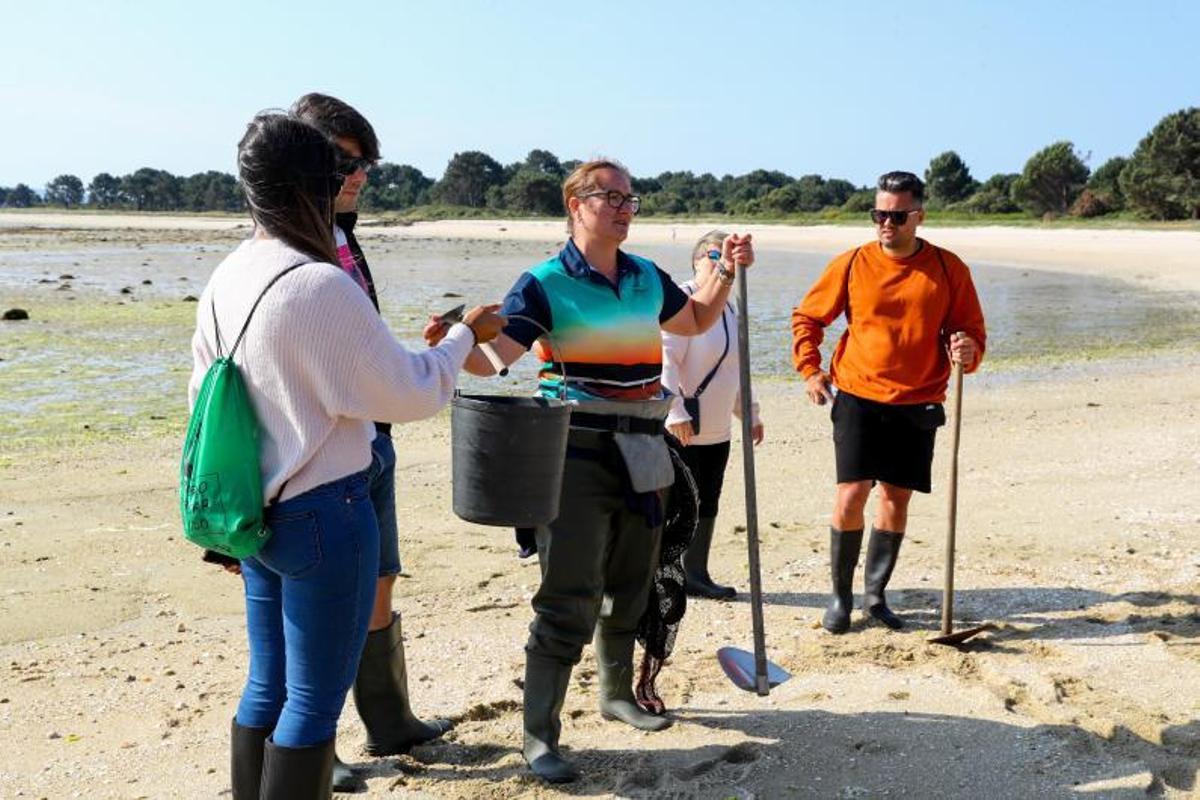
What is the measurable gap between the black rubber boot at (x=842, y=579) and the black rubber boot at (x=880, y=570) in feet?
0.33

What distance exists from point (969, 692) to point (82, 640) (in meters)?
3.97

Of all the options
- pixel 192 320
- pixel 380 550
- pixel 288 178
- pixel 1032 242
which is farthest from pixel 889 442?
pixel 1032 242

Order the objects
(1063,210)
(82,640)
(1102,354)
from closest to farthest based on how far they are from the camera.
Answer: (82,640) < (1102,354) < (1063,210)

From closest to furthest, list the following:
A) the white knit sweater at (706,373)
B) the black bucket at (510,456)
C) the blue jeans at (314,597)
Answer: the blue jeans at (314,597) < the black bucket at (510,456) < the white knit sweater at (706,373)

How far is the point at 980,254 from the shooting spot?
42.6 m

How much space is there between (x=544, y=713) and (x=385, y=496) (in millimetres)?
904

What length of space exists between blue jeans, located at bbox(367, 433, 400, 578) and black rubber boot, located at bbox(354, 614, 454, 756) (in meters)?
0.27

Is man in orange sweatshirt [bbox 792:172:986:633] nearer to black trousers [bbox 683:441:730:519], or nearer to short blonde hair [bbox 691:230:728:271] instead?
short blonde hair [bbox 691:230:728:271]

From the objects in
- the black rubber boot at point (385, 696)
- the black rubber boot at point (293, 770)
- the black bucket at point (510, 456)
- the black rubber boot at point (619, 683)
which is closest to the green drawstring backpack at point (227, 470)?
the black rubber boot at point (293, 770)

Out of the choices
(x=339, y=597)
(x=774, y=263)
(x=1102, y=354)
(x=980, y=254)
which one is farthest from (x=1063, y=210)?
(x=339, y=597)

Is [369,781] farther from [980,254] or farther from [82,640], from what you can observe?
[980,254]

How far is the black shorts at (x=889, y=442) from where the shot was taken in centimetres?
549

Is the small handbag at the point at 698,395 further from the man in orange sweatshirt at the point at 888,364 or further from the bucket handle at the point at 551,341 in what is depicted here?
the bucket handle at the point at 551,341

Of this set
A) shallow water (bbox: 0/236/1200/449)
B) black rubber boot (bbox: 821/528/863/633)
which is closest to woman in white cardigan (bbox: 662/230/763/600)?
black rubber boot (bbox: 821/528/863/633)
